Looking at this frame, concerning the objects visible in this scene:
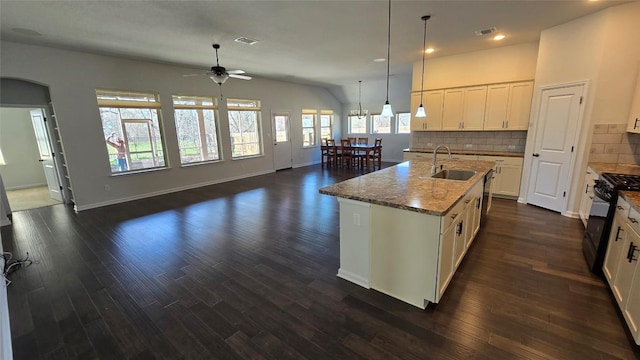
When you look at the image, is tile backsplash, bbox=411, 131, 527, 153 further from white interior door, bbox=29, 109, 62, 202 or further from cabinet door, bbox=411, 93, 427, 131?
white interior door, bbox=29, 109, 62, 202

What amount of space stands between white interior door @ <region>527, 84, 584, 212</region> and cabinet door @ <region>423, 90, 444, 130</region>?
1.74 meters

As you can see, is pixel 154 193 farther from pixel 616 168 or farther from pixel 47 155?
pixel 616 168

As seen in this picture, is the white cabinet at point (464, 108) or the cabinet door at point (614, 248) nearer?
the cabinet door at point (614, 248)

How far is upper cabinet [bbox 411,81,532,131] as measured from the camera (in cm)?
484

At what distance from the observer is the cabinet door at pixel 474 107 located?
5.20m

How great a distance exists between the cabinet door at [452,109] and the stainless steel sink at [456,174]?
2.58m

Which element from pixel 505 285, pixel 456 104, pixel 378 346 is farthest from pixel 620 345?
pixel 456 104

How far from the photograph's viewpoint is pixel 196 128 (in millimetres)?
6676

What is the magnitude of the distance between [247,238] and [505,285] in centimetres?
291

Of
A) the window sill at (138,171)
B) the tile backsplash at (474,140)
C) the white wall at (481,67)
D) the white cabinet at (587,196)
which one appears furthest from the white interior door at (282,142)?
the white cabinet at (587,196)

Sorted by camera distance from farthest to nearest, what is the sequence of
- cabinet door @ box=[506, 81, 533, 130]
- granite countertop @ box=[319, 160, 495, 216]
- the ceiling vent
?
cabinet door @ box=[506, 81, 533, 130] < the ceiling vent < granite countertop @ box=[319, 160, 495, 216]

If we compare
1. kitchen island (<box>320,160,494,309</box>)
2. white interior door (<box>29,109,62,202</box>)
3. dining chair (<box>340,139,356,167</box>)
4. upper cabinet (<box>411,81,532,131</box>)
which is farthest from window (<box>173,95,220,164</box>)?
kitchen island (<box>320,160,494,309</box>)

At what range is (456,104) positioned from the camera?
18.0ft

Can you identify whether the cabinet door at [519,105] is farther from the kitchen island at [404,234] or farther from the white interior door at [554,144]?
the kitchen island at [404,234]
